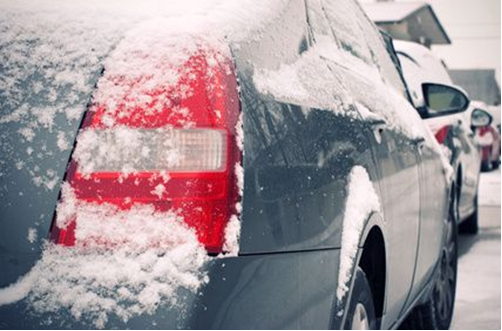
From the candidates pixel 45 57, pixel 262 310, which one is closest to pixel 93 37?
pixel 45 57

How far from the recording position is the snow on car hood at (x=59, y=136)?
127 centimetres

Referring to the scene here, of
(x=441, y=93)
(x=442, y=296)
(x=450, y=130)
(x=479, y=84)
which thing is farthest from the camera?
(x=479, y=84)

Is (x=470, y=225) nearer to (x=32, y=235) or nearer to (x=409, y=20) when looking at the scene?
(x=32, y=235)

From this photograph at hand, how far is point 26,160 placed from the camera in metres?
1.32

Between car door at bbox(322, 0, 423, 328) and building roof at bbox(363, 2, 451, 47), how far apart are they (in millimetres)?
23885

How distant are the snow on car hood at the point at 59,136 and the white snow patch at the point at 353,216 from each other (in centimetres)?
57

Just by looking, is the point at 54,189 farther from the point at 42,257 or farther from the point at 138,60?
the point at 138,60

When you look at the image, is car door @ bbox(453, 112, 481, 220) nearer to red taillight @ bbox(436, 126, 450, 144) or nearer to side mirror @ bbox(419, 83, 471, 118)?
red taillight @ bbox(436, 126, 450, 144)

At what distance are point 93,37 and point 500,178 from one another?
51.1 ft

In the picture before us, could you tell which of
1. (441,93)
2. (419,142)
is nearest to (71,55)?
(419,142)

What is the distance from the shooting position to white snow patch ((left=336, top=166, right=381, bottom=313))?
1.81m

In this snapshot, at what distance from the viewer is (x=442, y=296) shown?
3891 millimetres

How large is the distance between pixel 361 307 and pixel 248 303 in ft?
2.74

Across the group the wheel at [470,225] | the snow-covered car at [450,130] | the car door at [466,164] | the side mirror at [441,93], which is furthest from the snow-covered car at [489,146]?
the side mirror at [441,93]
